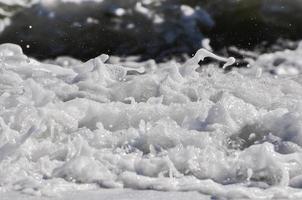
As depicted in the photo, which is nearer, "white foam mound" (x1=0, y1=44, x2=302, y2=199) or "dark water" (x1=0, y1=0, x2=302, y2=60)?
"white foam mound" (x1=0, y1=44, x2=302, y2=199)

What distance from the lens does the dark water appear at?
5.80 meters

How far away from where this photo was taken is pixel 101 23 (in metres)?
6.09

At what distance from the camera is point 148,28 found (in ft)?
19.7

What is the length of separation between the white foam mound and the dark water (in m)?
1.41

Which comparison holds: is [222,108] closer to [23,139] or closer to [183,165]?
[183,165]

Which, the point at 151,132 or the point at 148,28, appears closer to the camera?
the point at 151,132

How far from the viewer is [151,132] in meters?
3.28

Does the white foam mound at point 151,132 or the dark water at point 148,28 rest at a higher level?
the dark water at point 148,28

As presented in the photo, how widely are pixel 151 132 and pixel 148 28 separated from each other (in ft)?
9.37

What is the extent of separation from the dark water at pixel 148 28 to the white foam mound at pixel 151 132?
4.61ft

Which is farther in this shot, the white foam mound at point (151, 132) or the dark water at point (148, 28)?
the dark water at point (148, 28)

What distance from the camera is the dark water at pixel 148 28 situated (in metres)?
5.80

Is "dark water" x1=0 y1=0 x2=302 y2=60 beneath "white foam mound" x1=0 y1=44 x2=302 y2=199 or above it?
above

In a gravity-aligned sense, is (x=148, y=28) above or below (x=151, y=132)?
above
